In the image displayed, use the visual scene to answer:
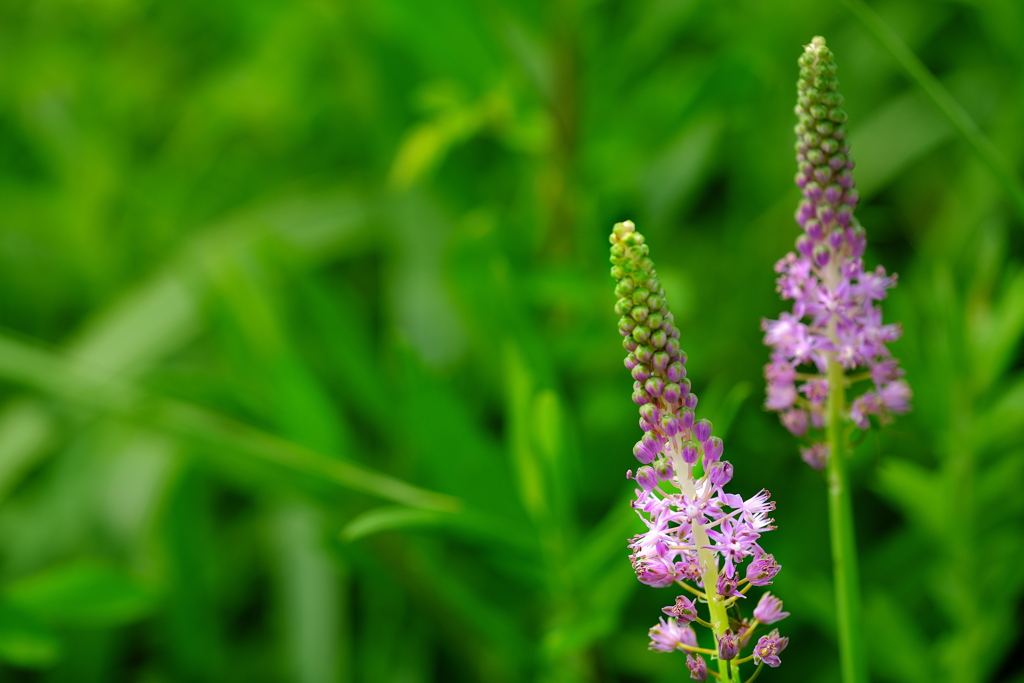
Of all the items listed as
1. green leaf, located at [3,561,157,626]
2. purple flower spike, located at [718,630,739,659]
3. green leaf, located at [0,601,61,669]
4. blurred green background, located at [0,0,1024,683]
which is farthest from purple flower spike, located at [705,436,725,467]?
green leaf, located at [3,561,157,626]

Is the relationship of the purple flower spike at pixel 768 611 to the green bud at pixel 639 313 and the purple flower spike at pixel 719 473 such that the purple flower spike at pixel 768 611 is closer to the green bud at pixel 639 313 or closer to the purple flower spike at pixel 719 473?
the purple flower spike at pixel 719 473

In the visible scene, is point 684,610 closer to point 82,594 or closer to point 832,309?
point 832,309

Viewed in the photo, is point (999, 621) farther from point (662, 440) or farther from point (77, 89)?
point (77, 89)

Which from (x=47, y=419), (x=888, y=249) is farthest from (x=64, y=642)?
(x=888, y=249)

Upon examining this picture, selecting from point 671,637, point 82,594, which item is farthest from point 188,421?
point 671,637

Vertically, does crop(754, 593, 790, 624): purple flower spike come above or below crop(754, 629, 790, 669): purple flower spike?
above

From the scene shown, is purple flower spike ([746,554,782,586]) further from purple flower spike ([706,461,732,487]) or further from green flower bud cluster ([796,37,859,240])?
green flower bud cluster ([796,37,859,240])
